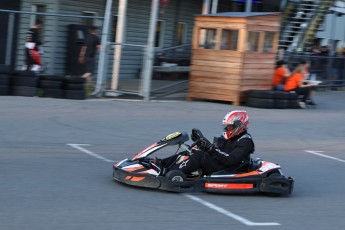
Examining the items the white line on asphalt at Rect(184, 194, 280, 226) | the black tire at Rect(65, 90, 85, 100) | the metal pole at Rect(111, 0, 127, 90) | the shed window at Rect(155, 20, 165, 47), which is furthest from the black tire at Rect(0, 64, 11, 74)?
the shed window at Rect(155, 20, 165, 47)

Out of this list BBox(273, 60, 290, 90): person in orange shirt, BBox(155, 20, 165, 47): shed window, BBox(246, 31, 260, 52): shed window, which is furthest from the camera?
BBox(155, 20, 165, 47): shed window

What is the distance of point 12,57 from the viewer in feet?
54.6

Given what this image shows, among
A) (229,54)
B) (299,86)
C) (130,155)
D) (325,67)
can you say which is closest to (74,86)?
(229,54)

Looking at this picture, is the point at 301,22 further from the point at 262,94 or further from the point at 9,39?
the point at 9,39

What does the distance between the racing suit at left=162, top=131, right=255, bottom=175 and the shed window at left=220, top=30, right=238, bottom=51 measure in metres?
9.28

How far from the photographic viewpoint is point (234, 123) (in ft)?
28.4

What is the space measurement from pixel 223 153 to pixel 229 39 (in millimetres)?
9686

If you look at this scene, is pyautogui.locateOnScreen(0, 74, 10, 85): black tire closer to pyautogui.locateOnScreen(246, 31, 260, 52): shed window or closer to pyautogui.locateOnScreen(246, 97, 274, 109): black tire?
pyautogui.locateOnScreen(246, 31, 260, 52): shed window

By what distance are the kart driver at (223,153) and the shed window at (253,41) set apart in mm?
9356

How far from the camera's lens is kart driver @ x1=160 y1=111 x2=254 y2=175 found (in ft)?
27.7

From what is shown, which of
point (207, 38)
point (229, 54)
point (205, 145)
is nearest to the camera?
point (205, 145)

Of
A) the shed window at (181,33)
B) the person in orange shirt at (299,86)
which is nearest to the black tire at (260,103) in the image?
the person in orange shirt at (299,86)

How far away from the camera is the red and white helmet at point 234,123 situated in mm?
8648

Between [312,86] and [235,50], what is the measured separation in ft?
9.09
